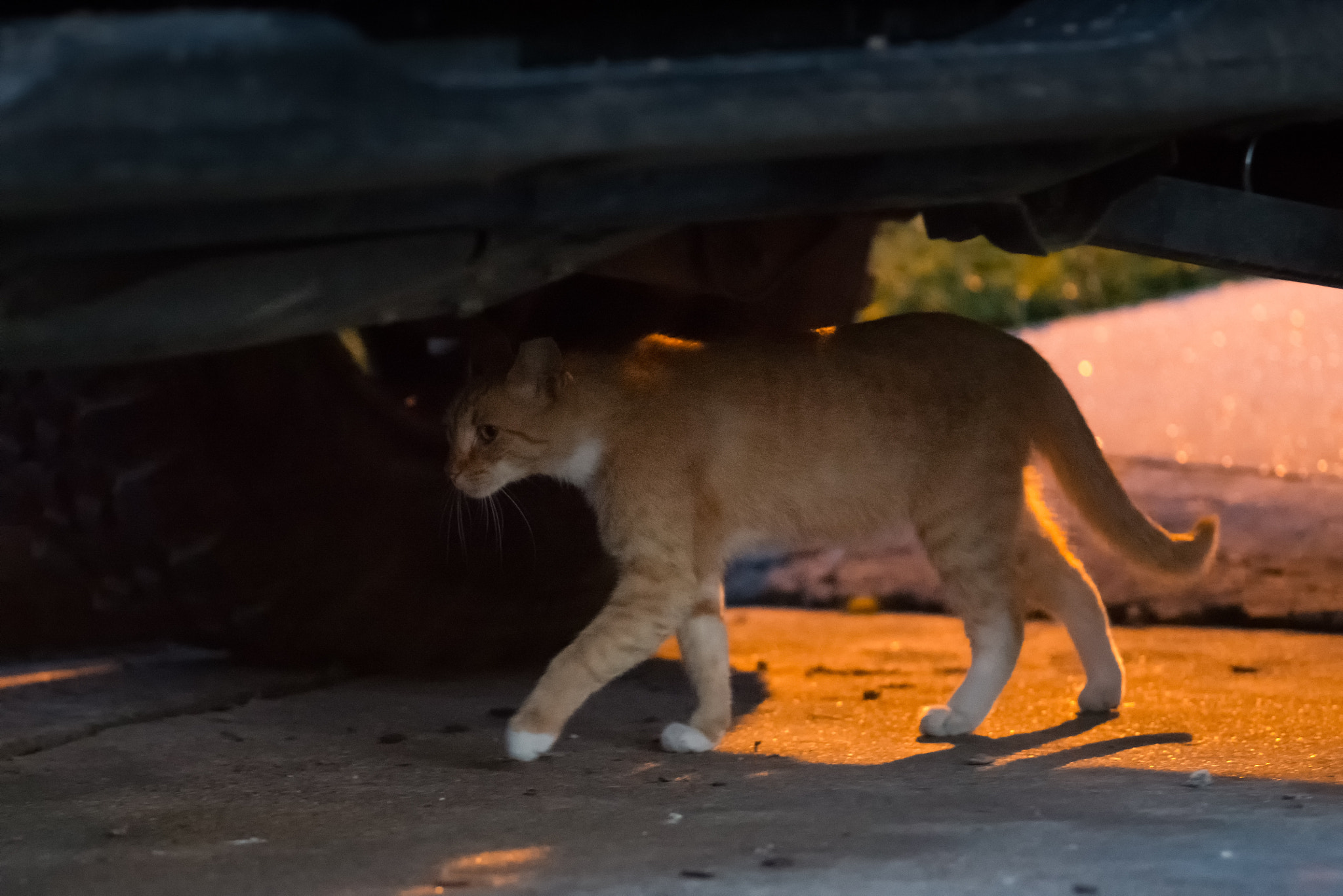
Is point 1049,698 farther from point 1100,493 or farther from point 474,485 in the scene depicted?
point 474,485

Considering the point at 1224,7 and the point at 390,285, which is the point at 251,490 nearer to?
the point at 390,285

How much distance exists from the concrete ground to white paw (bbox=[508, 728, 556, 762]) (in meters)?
0.03

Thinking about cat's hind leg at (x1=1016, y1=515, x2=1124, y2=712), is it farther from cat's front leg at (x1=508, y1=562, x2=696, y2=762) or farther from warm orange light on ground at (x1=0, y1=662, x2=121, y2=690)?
warm orange light on ground at (x1=0, y1=662, x2=121, y2=690)

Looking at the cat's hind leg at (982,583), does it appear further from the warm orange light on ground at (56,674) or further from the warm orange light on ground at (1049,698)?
the warm orange light on ground at (56,674)

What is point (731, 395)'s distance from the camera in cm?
278

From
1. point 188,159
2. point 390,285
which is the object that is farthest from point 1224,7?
point 188,159

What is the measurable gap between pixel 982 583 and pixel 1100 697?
314mm

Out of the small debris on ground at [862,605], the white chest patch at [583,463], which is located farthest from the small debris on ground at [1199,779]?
the small debris on ground at [862,605]

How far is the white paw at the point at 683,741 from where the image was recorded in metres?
2.56

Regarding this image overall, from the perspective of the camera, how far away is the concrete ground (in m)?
1.68

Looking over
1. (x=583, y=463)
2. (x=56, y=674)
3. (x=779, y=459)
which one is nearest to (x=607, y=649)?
(x=583, y=463)

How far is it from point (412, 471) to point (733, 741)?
98cm

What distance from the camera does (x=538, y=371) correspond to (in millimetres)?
2744

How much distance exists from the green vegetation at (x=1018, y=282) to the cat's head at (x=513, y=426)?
4407 millimetres
